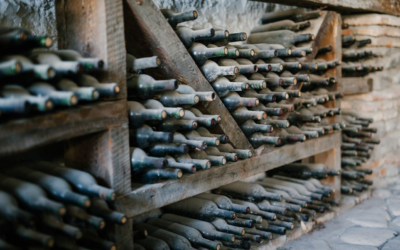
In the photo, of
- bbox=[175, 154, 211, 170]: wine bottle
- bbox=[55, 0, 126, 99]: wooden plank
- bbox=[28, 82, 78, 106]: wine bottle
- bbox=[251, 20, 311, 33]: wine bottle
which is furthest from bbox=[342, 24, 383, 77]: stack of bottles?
bbox=[28, 82, 78, 106]: wine bottle

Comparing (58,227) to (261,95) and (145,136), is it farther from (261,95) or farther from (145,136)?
(261,95)

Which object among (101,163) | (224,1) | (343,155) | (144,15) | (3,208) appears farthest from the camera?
(343,155)

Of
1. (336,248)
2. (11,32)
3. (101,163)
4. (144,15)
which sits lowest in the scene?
(336,248)

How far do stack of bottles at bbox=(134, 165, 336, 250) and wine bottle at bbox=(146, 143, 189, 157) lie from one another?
35 cm

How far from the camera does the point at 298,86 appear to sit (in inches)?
82.1

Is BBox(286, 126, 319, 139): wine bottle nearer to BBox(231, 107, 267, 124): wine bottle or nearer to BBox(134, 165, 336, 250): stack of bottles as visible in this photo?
BBox(134, 165, 336, 250): stack of bottles

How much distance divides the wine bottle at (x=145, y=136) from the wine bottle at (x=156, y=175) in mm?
96

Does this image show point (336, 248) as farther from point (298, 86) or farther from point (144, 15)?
point (144, 15)

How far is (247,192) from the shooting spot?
206 cm

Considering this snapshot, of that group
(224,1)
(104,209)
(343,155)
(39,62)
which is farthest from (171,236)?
(343,155)

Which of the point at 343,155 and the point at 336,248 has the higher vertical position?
the point at 343,155

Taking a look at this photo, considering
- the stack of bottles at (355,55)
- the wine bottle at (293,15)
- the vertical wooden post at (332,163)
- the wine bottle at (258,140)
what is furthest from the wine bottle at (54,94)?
the stack of bottles at (355,55)

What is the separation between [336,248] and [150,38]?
4.43ft

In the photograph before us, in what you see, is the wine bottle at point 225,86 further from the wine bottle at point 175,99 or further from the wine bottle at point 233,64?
the wine bottle at point 175,99
